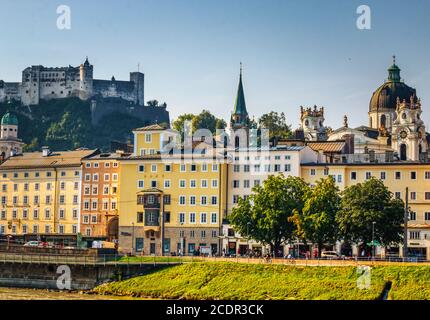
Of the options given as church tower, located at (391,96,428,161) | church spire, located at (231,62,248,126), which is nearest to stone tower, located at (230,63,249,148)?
church spire, located at (231,62,248,126)

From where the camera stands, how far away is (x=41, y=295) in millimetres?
75500

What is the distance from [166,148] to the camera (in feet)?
374

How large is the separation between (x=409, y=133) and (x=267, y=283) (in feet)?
202

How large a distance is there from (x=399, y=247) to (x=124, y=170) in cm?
3580

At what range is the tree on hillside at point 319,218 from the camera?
87688mm

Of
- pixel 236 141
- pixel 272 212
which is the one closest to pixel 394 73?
pixel 236 141

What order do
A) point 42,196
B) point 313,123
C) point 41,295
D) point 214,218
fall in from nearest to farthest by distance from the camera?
1. point 41,295
2. point 214,218
3. point 42,196
4. point 313,123

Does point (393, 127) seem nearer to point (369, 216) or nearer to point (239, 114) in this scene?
point (239, 114)

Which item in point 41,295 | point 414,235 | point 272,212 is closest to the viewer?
point 41,295

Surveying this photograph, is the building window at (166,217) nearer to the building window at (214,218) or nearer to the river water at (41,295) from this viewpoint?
the building window at (214,218)

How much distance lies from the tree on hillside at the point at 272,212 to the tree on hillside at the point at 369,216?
6002 millimetres

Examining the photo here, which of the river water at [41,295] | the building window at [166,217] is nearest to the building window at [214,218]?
the building window at [166,217]

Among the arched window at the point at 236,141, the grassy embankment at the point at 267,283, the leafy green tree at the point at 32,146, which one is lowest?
the grassy embankment at the point at 267,283

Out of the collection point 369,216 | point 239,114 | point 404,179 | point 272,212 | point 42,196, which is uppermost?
point 239,114
